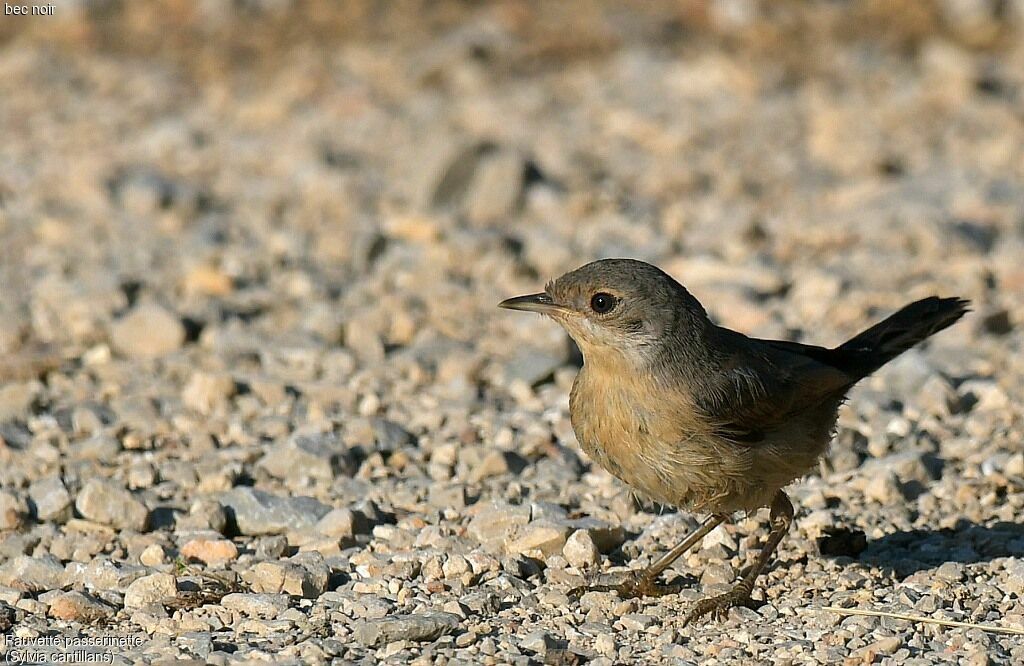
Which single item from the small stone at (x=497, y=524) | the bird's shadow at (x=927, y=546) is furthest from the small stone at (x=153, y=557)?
the bird's shadow at (x=927, y=546)

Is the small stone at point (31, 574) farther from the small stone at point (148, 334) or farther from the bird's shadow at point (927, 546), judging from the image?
the bird's shadow at point (927, 546)

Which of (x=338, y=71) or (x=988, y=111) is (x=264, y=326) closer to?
(x=338, y=71)

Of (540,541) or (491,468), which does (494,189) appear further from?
(540,541)

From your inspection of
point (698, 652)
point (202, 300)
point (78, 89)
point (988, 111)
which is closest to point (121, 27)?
point (78, 89)

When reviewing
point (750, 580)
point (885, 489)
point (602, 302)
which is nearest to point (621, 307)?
point (602, 302)

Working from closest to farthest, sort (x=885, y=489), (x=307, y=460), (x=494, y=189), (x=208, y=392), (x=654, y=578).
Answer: (x=654, y=578), (x=885, y=489), (x=307, y=460), (x=208, y=392), (x=494, y=189)

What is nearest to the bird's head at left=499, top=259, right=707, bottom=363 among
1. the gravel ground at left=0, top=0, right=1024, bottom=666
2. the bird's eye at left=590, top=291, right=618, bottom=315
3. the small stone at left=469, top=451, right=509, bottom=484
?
the bird's eye at left=590, top=291, right=618, bottom=315

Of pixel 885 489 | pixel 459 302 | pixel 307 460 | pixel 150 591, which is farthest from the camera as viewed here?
pixel 459 302
